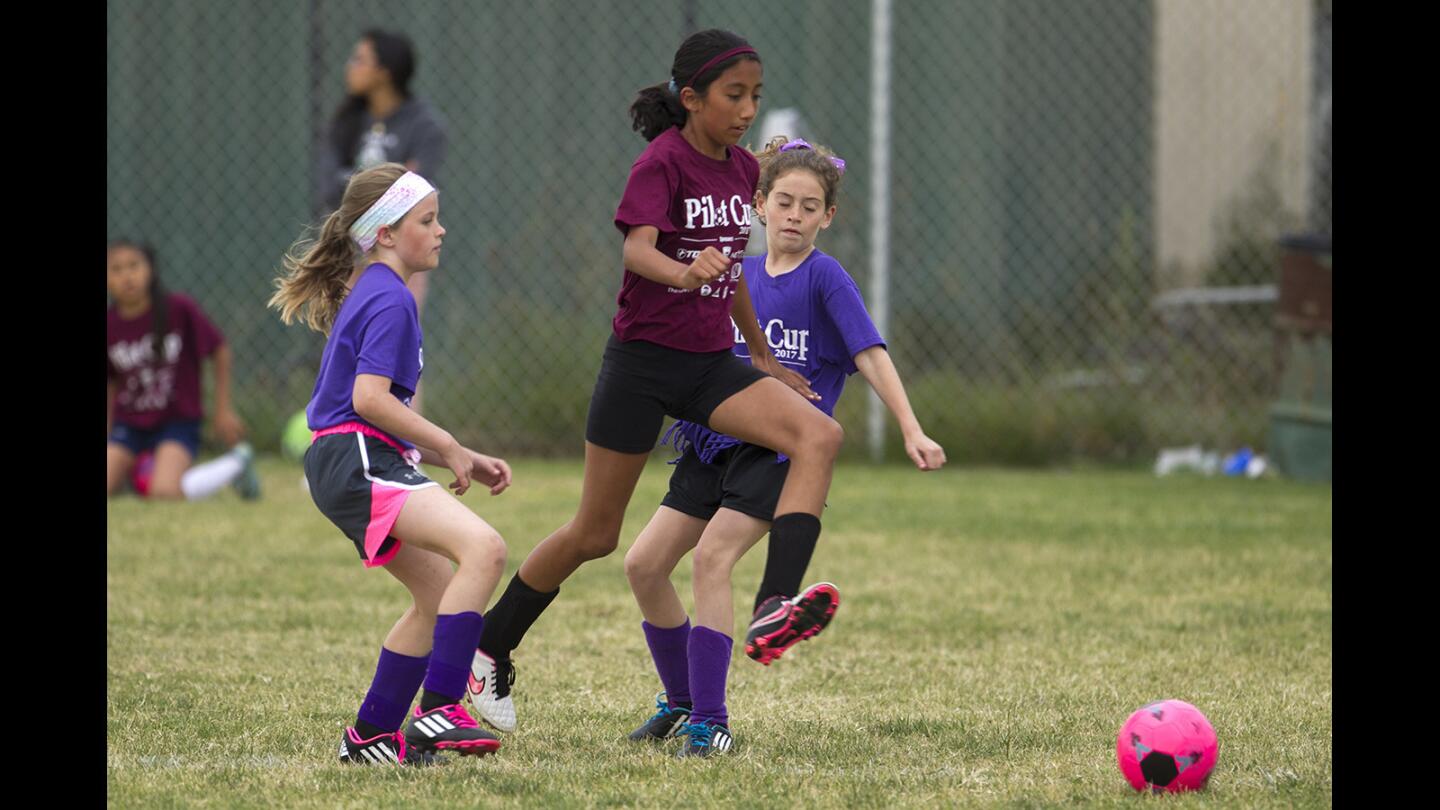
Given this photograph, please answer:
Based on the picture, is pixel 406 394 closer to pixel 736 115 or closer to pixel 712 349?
pixel 712 349

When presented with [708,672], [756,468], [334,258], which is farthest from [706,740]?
[334,258]

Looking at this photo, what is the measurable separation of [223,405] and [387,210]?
17.0 feet

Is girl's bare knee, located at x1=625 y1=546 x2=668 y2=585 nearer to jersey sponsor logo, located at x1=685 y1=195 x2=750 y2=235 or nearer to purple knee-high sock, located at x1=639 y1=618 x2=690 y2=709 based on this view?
purple knee-high sock, located at x1=639 y1=618 x2=690 y2=709

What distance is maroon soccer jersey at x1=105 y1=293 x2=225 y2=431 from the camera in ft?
28.9

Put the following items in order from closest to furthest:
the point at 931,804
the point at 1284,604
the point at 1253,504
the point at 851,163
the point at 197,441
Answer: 1. the point at 931,804
2. the point at 1284,604
3. the point at 1253,504
4. the point at 197,441
5. the point at 851,163

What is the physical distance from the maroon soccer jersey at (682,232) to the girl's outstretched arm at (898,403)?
0.35 metres

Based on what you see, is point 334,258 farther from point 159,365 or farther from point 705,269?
point 159,365

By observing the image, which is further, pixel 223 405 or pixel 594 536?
pixel 223 405

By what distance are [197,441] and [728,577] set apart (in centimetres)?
562

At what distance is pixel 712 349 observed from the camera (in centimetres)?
404

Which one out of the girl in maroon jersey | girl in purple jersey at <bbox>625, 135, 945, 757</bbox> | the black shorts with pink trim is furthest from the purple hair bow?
the girl in maroon jersey

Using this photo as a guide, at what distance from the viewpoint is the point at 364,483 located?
368 centimetres
